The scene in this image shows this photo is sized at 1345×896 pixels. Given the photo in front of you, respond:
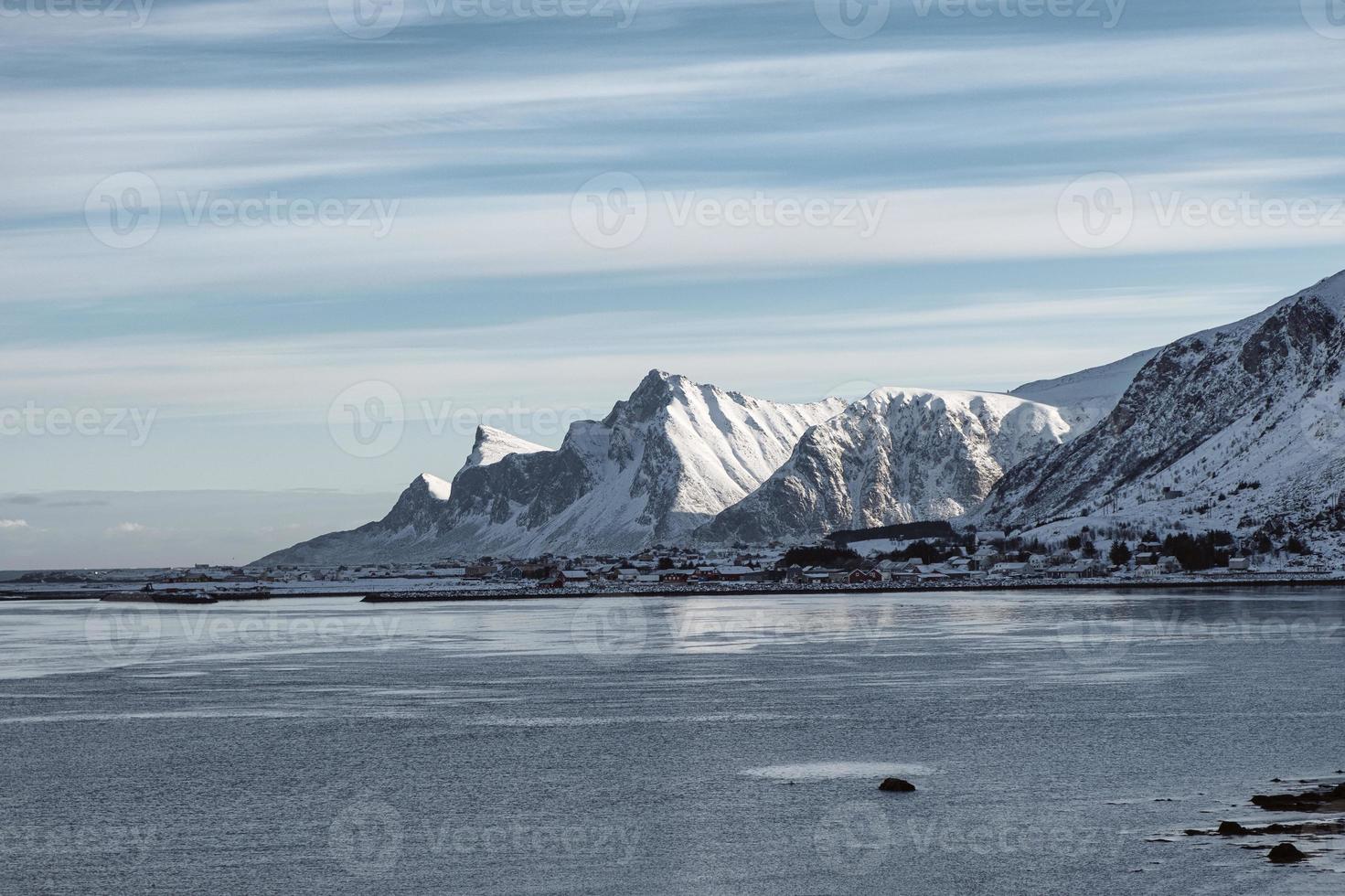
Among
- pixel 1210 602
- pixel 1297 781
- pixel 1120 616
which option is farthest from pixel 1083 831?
pixel 1210 602

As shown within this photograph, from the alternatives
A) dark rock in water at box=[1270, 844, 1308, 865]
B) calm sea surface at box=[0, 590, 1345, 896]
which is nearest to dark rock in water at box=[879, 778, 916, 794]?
calm sea surface at box=[0, 590, 1345, 896]

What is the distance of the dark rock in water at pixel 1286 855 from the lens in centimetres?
3988

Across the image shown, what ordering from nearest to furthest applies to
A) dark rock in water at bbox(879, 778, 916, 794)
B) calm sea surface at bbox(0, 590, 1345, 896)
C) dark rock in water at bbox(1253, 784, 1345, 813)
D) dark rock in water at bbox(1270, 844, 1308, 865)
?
dark rock in water at bbox(1270, 844, 1308, 865) → calm sea surface at bbox(0, 590, 1345, 896) → dark rock in water at bbox(1253, 784, 1345, 813) → dark rock in water at bbox(879, 778, 916, 794)

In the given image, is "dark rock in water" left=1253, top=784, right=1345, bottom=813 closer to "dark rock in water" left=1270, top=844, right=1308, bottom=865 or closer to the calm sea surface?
the calm sea surface

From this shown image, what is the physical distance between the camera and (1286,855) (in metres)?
40.1

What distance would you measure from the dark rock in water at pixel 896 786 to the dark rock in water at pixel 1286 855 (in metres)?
14.2

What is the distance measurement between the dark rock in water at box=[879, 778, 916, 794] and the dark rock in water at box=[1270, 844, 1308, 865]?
14189mm

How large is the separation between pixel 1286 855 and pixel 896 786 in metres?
15.1

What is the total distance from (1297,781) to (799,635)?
8649 centimetres

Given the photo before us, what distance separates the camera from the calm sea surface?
42.0 m

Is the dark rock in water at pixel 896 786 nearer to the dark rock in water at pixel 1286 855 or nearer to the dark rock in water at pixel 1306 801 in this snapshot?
the dark rock in water at pixel 1306 801

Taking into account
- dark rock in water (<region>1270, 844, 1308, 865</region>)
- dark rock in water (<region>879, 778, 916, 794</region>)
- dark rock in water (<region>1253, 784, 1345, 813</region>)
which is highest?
dark rock in water (<region>879, 778, 916, 794</region>)

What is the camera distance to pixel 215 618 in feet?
649

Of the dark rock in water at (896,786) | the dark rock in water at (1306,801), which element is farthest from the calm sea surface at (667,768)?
the dark rock in water at (1306,801)
